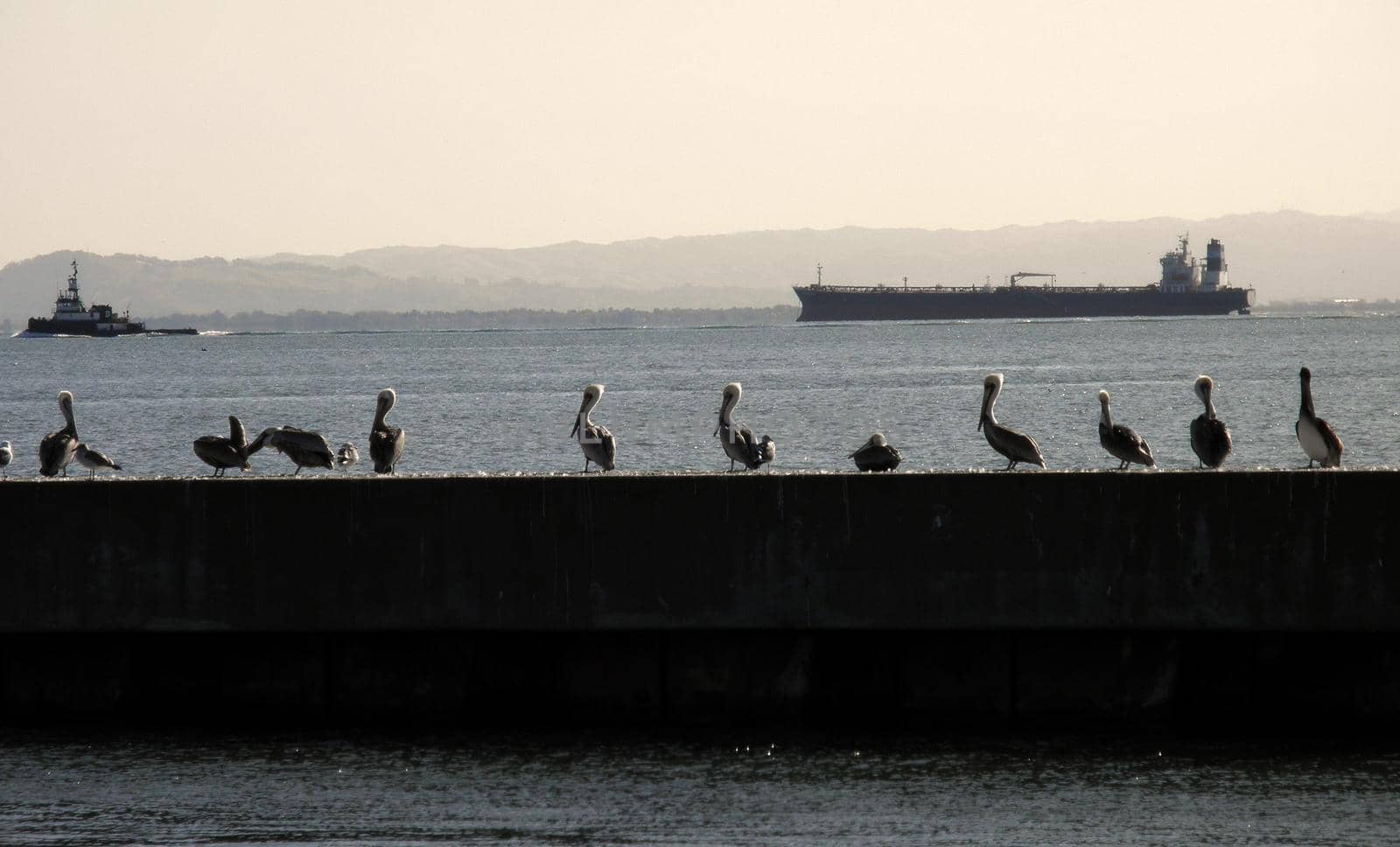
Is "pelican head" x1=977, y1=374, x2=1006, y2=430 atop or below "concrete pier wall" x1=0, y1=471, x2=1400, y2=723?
atop

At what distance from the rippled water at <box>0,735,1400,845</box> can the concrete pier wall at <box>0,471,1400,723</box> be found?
1.13ft

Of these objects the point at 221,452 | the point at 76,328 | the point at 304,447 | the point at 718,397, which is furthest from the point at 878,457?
the point at 76,328

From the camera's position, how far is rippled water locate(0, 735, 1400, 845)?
10227 millimetres

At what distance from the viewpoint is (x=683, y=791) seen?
10883mm

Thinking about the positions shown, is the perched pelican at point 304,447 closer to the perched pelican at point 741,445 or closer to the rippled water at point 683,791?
the perched pelican at point 741,445

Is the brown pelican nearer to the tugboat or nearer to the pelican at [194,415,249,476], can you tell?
the pelican at [194,415,249,476]

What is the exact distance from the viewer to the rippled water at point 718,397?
41.7m

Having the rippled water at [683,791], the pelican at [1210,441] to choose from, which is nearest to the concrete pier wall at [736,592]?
the rippled water at [683,791]

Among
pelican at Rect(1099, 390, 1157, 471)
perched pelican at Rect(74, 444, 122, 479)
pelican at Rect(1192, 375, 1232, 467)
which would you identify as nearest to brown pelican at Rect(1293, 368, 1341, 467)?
pelican at Rect(1192, 375, 1232, 467)

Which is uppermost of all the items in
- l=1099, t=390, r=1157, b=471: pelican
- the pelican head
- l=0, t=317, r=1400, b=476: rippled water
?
the pelican head

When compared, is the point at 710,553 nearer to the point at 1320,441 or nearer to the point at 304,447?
the point at 1320,441

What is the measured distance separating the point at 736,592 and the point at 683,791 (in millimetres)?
1224

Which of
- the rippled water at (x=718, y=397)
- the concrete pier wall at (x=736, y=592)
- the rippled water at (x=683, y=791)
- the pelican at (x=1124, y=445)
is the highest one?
the pelican at (x=1124, y=445)

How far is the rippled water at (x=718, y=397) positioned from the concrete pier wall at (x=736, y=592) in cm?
2103
